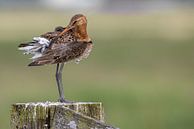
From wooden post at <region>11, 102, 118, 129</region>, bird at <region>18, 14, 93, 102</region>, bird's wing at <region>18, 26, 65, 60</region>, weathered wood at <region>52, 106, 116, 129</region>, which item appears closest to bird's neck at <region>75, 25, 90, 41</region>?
bird at <region>18, 14, 93, 102</region>

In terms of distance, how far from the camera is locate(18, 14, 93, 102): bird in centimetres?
481

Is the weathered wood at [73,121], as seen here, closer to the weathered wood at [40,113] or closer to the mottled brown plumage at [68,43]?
the weathered wood at [40,113]

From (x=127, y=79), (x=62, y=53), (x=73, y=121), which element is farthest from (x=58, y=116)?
(x=127, y=79)

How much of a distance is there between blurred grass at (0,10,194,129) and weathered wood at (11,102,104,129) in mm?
7327

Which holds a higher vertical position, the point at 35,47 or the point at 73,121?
the point at 35,47

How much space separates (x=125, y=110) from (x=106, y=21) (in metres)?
31.1

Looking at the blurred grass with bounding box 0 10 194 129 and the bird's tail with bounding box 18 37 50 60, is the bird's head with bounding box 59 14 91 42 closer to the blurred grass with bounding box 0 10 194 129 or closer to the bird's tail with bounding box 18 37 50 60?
the bird's tail with bounding box 18 37 50 60

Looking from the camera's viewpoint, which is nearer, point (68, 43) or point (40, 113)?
point (40, 113)

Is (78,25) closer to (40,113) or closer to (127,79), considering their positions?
(40,113)

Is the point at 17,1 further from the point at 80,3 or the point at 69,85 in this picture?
the point at 69,85

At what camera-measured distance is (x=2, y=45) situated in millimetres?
28625

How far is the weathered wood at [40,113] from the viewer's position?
169 inches

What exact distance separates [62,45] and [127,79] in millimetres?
14019

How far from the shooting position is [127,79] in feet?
62.0
